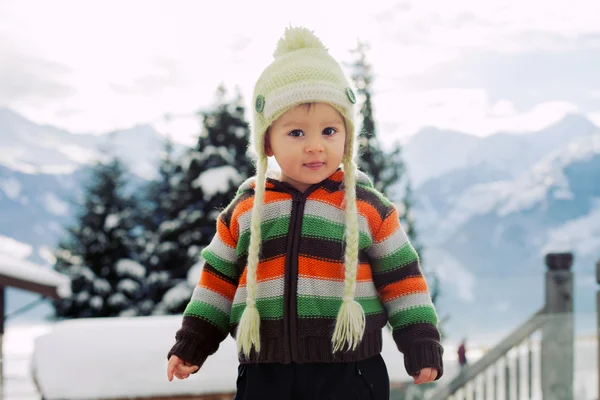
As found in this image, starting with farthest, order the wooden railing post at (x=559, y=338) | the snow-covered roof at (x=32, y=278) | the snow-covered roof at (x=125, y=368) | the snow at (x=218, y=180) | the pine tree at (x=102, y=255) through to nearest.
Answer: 1. the pine tree at (x=102, y=255)
2. the snow at (x=218, y=180)
3. the snow-covered roof at (x=32, y=278)
4. the wooden railing post at (x=559, y=338)
5. the snow-covered roof at (x=125, y=368)

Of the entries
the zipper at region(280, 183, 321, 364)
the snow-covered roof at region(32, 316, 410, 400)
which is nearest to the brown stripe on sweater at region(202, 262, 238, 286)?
the zipper at region(280, 183, 321, 364)

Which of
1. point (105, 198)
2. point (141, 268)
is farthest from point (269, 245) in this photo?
point (105, 198)

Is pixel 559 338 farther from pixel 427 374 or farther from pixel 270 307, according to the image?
pixel 270 307

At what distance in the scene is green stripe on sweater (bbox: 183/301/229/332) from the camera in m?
2.08

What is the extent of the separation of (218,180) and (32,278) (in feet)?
17.0

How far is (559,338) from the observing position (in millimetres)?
5004

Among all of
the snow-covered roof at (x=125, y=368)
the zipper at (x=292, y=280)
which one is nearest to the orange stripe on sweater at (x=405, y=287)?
the zipper at (x=292, y=280)

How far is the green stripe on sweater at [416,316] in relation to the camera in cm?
200

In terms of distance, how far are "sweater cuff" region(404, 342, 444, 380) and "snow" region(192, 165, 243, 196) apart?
1101 centimetres

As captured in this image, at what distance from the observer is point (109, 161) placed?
16.3 m

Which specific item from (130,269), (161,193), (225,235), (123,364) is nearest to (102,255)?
(130,269)

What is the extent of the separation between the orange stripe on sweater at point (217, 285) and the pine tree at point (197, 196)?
10.7 meters

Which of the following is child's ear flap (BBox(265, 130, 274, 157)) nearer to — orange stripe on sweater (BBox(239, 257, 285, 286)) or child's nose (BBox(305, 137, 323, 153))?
child's nose (BBox(305, 137, 323, 153))

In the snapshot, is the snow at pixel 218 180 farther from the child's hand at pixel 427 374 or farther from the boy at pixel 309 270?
the child's hand at pixel 427 374
